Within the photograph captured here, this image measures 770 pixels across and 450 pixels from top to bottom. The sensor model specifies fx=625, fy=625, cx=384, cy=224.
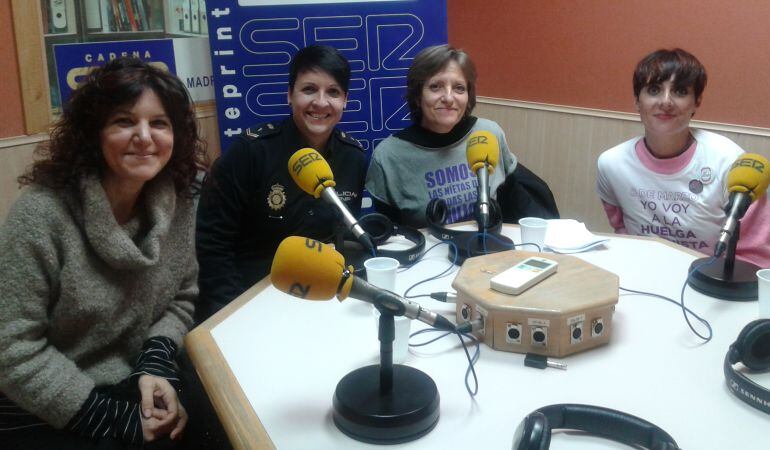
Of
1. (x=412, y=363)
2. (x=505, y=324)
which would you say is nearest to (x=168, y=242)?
(x=412, y=363)

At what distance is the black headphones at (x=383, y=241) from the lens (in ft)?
5.23

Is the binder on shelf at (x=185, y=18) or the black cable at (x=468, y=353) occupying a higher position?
the binder on shelf at (x=185, y=18)

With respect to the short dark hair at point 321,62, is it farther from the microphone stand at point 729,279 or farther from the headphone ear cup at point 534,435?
the headphone ear cup at point 534,435

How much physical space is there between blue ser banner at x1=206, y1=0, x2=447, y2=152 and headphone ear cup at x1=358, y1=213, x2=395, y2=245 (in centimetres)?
115

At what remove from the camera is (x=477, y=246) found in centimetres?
167

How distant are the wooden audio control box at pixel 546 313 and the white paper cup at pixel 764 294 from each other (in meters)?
0.30

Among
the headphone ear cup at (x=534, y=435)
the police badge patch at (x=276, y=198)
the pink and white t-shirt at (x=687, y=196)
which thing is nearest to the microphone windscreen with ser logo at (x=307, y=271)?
the headphone ear cup at (x=534, y=435)

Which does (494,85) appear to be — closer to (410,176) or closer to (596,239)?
(410,176)

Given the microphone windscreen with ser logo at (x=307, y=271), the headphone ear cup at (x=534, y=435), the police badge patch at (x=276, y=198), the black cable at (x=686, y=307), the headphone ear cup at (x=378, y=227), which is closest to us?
the headphone ear cup at (x=534, y=435)

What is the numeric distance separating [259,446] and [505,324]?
1.62 ft

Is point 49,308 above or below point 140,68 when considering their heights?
below

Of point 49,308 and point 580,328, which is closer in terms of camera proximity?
point 580,328

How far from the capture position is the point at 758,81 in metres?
2.75

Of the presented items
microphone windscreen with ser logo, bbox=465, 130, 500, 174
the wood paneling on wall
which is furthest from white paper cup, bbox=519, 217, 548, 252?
the wood paneling on wall
